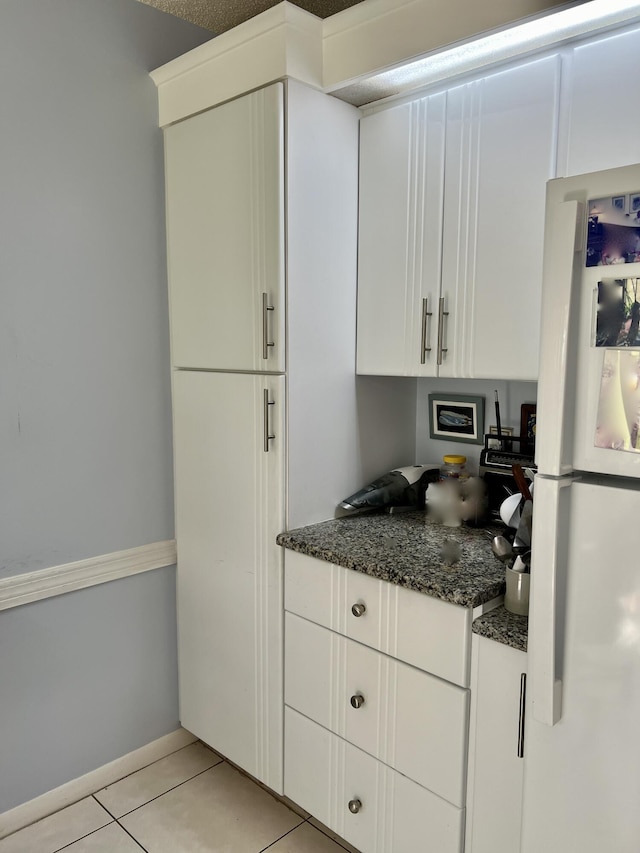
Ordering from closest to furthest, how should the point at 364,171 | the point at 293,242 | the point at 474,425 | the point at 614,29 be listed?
the point at 614,29
the point at 293,242
the point at 364,171
the point at 474,425

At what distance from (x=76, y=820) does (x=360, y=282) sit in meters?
1.90

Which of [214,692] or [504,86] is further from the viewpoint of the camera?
[214,692]

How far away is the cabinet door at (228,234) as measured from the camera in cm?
181

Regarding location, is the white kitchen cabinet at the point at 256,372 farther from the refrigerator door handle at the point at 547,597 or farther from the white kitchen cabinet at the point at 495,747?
the refrigerator door handle at the point at 547,597

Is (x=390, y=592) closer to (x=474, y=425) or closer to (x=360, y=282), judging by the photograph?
(x=474, y=425)

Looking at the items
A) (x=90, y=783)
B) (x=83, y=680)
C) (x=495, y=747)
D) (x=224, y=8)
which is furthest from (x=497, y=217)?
(x=90, y=783)

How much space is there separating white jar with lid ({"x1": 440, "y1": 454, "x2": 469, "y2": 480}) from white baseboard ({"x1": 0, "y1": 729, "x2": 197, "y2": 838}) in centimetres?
137

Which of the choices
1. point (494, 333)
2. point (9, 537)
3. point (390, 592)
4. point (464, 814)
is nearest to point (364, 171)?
point (494, 333)

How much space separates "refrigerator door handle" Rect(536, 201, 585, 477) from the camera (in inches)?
42.7

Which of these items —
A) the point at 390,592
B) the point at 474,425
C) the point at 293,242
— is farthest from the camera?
the point at 474,425

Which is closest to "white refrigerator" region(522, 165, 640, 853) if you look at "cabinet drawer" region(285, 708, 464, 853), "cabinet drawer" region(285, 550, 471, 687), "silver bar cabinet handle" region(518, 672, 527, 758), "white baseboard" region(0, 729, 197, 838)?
"silver bar cabinet handle" region(518, 672, 527, 758)

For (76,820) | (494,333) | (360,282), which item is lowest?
(76,820)

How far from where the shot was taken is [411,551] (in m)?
1.73

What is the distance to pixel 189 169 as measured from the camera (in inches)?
80.7
